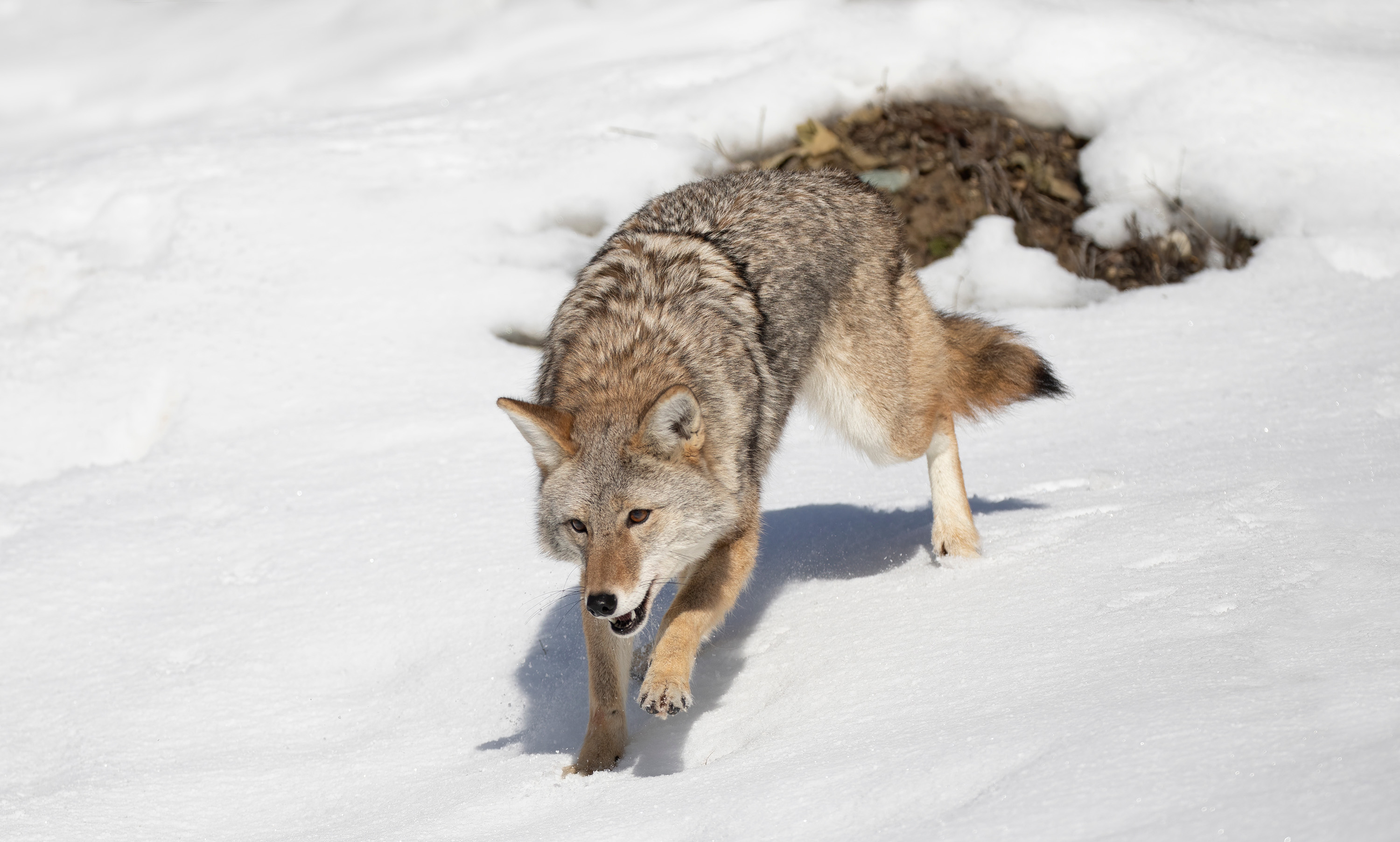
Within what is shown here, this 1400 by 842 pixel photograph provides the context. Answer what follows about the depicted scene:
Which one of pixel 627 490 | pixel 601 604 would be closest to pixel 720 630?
pixel 627 490

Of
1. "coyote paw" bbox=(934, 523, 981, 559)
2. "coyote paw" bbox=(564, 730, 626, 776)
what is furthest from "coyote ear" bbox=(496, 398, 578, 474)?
"coyote paw" bbox=(934, 523, 981, 559)

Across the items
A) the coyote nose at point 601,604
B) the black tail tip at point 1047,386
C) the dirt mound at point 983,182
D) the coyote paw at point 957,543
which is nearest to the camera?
the coyote nose at point 601,604

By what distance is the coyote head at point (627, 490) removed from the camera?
3410 millimetres

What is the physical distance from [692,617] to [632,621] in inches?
16.5

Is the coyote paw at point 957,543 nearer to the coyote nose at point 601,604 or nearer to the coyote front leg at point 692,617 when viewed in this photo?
the coyote front leg at point 692,617

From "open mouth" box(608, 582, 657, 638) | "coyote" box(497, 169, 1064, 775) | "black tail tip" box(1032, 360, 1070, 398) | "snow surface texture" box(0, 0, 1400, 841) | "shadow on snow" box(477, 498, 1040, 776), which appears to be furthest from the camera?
"black tail tip" box(1032, 360, 1070, 398)

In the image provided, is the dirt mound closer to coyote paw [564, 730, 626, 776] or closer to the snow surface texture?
the snow surface texture

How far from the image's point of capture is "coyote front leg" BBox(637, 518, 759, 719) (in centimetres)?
345

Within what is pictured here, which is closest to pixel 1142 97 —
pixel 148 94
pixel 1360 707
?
pixel 1360 707

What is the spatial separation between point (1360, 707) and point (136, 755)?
3.68 m

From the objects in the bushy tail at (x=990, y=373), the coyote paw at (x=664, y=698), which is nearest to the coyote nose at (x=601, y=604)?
the coyote paw at (x=664, y=698)

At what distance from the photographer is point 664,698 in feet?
11.3

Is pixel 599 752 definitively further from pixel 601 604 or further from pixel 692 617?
pixel 601 604

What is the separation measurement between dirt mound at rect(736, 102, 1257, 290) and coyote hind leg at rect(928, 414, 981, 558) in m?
2.93
